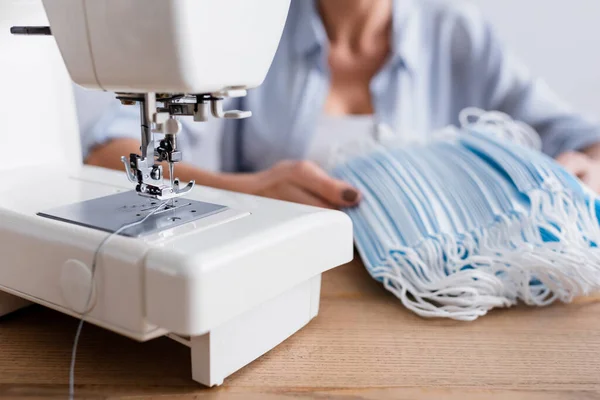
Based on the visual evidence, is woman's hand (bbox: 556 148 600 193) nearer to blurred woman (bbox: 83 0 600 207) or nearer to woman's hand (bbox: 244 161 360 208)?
blurred woman (bbox: 83 0 600 207)

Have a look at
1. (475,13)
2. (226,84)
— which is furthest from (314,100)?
(226,84)

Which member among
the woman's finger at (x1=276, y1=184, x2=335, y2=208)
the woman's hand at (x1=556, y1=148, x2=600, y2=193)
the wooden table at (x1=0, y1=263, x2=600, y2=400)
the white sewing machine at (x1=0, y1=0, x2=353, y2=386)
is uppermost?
the white sewing machine at (x1=0, y1=0, x2=353, y2=386)

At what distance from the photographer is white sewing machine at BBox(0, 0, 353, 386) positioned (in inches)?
24.5

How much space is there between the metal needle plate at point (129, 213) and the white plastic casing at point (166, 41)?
155mm

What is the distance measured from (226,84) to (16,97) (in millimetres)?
410

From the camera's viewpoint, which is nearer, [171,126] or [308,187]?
[171,126]

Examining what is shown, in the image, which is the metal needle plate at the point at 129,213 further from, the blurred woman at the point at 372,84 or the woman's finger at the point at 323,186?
the blurred woman at the point at 372,84

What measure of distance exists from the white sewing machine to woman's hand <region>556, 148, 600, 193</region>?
2.41 ft

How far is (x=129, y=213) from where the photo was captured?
750 mm

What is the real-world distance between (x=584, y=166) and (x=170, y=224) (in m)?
1.02

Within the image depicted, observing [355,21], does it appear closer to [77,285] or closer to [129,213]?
[129,213]

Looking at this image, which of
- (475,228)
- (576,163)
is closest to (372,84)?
(576,163)

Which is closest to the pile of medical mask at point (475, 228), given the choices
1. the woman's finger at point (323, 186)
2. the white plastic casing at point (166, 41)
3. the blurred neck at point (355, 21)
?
the woman's finger at point (323, 186)

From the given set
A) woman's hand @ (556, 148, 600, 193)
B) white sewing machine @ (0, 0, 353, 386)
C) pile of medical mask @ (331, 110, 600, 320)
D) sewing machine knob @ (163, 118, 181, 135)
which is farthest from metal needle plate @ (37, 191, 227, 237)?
woman's hand @ (556, 148, 600, 193)
